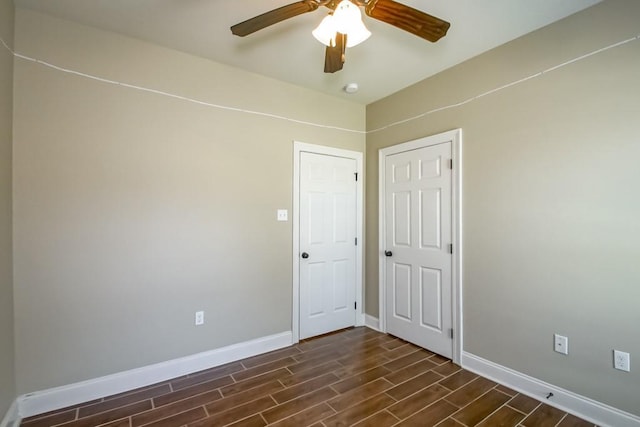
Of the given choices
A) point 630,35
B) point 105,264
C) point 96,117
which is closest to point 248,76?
point 96,117

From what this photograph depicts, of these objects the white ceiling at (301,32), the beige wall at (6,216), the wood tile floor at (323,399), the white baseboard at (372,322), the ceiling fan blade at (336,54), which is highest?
the white ceiling at (301,32)

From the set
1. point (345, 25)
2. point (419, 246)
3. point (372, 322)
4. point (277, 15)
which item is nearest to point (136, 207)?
point (277, 15)

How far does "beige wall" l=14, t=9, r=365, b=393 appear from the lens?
76.3 inches

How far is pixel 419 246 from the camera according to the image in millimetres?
2904

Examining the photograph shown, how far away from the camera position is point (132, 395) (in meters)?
2.12

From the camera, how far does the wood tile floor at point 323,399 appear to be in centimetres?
186

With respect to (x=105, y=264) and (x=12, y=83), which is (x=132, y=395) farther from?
(x=12, y=83)

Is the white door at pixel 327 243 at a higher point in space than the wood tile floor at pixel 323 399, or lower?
higher

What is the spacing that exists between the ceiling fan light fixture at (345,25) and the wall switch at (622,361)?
239cm

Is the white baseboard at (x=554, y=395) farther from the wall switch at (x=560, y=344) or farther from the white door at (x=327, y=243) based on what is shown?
the white door at (x=327, y=243)

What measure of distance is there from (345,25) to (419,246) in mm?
2115

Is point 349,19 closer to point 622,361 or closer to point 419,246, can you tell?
point 419,246

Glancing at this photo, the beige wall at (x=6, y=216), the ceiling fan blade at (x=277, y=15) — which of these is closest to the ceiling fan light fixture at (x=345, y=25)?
the ceiling fan blade at (x=277, y=15)

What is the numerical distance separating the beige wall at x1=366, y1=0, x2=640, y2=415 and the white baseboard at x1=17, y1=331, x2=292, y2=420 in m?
1.91
